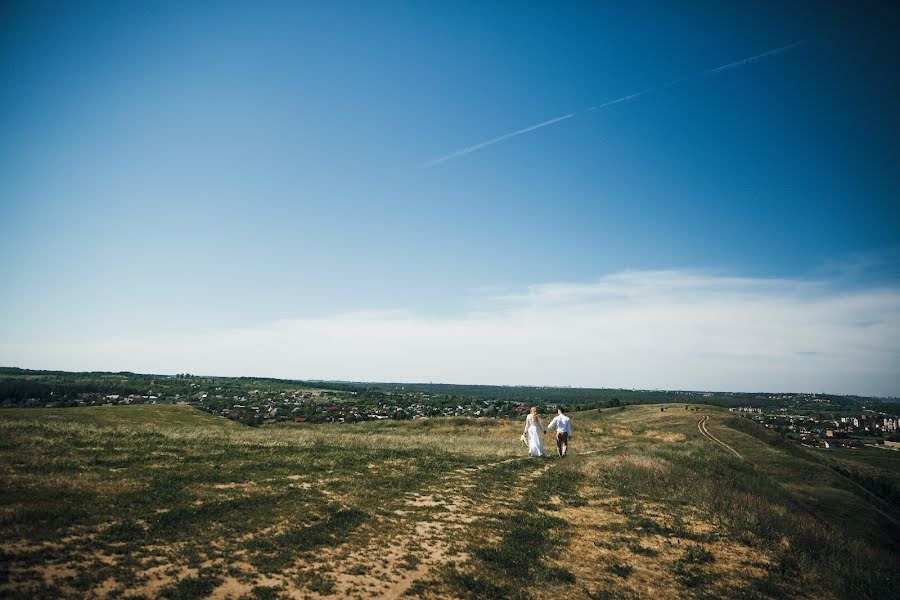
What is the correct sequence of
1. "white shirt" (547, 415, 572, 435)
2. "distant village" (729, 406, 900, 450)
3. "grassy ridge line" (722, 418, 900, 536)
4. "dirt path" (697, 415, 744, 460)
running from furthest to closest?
"distant village" (729, 406, 900, 450), "dirt path" (697, 415, 744, 460), "grassy ridge line" (722, 418, 900, 536), "white shirt" (547, 415, 572, 435)

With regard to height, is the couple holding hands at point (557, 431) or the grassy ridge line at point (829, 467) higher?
the couple holding hands at point (557, 431)

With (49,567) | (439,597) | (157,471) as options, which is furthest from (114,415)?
(439,597)

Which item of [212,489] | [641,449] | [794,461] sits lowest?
[794,461]

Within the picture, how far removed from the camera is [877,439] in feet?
477

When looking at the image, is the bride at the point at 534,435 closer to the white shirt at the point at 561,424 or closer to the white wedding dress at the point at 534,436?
the white wedding dress at the point at 534,436

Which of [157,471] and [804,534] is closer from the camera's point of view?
[804,534]

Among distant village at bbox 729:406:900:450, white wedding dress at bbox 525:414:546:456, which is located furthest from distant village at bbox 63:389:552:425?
distant village at bbox 729:406:900:450

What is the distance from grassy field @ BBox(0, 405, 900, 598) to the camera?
8484mm

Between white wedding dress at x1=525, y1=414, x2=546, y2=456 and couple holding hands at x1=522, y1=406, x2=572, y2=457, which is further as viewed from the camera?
white wedding dress at x1=525, y1=414, x2=546, y2=456

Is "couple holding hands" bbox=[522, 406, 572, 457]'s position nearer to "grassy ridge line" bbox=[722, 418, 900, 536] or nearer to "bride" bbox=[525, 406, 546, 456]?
"bride" bbox=[525, 406, 546, 456]

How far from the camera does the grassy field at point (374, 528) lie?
8484mm

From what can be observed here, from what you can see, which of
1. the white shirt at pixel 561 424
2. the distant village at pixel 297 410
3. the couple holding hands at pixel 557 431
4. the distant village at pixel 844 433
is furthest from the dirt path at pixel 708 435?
the distant village at pixel 844 433

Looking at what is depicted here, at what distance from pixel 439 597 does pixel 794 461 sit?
190ft

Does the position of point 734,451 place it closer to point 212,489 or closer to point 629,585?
point 629,585
